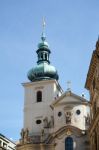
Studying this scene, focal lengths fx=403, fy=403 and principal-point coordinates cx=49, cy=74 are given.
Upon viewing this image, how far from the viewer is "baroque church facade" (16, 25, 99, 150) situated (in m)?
56.5

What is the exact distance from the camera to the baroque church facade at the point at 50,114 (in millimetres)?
56531

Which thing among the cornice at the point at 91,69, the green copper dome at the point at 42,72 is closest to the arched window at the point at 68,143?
the cornice at the point at 91,69

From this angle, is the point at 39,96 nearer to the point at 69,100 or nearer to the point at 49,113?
the point at 49,113

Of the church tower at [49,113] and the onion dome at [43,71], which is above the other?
the onion dome at [43,71]

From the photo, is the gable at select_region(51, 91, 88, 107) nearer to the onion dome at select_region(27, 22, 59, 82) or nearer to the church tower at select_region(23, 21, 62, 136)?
the church tower at select_region(23, 21, 62, 136)

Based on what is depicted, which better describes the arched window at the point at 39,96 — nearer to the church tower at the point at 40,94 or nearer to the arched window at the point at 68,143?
the church tower at the point at 40,94

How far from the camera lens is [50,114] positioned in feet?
207

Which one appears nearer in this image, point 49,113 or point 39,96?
point 49,113

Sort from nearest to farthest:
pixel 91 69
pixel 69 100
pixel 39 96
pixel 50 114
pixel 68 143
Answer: pixel 91 69, pixel 68 143, pixel 69 100, pixel 50 114, pixel 39 96

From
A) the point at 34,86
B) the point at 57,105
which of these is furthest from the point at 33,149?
the point at 34,86

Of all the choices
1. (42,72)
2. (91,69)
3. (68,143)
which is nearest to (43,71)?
(42,72)

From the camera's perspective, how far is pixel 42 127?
61.7m

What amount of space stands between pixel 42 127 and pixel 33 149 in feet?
16.4

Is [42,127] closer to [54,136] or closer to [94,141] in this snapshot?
[54,136]
